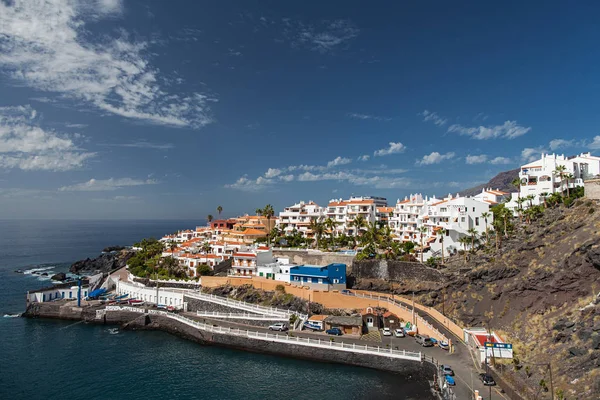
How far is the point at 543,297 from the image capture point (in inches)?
1495

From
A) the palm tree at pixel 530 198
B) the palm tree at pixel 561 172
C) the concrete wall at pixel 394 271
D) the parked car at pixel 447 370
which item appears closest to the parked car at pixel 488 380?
the parked car at pixel 447 370

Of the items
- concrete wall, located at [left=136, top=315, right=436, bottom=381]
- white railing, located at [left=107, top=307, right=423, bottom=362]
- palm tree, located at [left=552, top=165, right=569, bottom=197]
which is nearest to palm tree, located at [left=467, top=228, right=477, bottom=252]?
palm tree, located at [left=552, top=165, right=569, bottom=197]

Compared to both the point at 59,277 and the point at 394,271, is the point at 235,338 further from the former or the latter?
the point at 59,277

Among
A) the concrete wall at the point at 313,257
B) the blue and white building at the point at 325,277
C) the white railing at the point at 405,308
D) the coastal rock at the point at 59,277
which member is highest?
the concrete wall at the point at 313,257

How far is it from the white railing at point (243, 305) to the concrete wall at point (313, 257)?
15.8 metres

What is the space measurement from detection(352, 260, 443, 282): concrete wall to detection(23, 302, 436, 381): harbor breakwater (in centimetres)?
2058

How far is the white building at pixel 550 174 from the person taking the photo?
209ft

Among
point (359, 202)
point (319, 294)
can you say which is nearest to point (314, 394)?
point (319, 294)

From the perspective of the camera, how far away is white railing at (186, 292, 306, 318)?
52541mm

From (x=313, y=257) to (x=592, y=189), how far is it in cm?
4382

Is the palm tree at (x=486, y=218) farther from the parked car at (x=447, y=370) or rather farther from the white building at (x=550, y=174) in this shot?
the parked car at (x=447, y=370)

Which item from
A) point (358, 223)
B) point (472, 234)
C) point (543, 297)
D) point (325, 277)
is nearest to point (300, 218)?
point (358, 223)

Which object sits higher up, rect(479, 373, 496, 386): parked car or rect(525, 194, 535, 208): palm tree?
rect(525, 194, 535, 208): palm tree

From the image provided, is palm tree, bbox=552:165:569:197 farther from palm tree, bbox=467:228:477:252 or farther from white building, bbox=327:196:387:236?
white building, bbox=327:196:387:236
